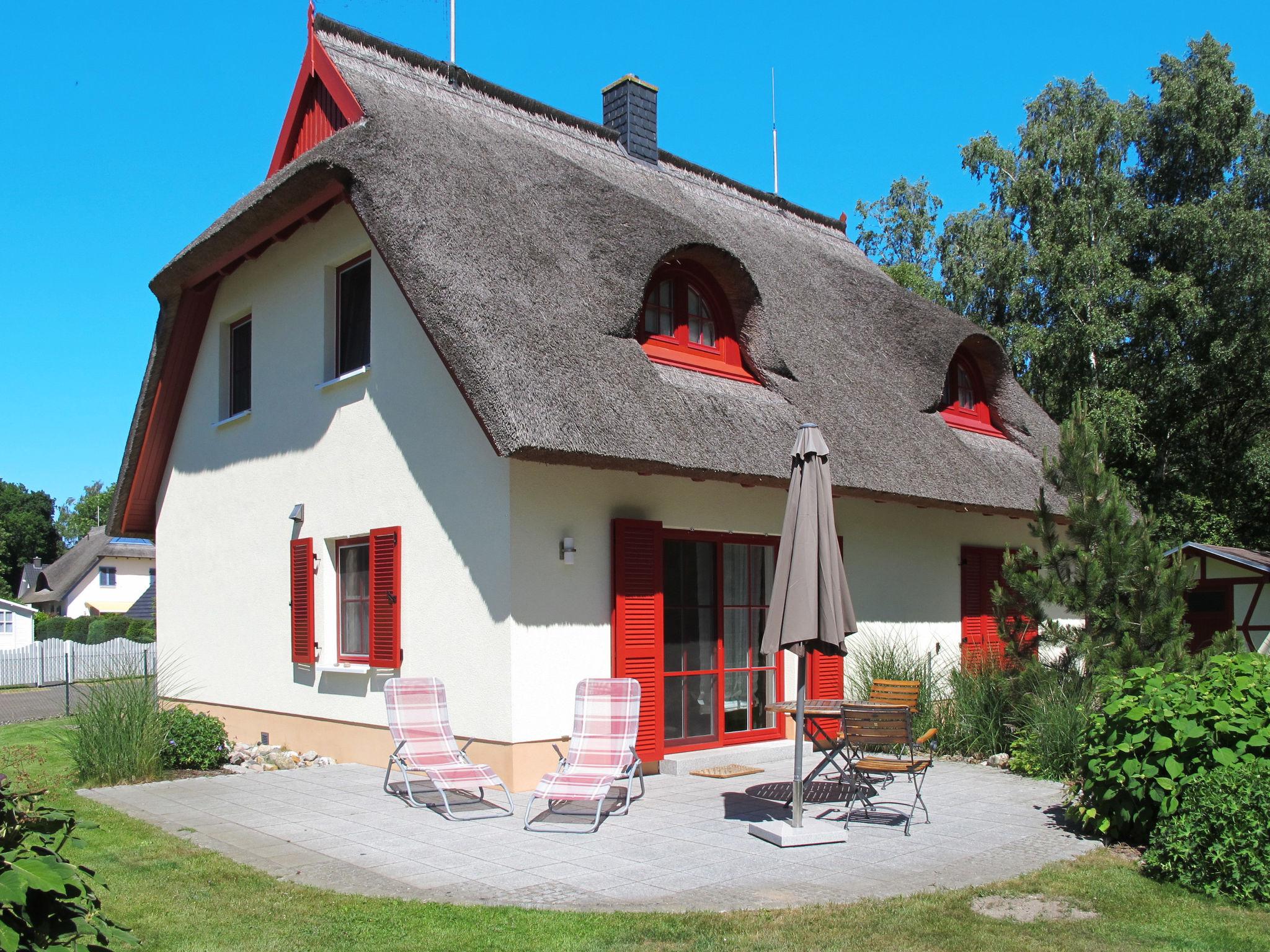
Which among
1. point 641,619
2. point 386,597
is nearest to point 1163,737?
point 641,619

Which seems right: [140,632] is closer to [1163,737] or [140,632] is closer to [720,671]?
[720,671]

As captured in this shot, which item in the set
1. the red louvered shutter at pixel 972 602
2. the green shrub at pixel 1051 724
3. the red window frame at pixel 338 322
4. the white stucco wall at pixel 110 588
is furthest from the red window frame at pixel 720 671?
the white stucco wall at pixel 110 588

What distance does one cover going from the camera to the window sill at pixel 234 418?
1194 centimetres

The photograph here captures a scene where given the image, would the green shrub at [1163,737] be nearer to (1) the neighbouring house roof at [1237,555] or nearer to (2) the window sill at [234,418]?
(1) the neighbouring house roof at [1237,555]

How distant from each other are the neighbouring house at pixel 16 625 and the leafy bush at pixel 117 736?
33.2 meters

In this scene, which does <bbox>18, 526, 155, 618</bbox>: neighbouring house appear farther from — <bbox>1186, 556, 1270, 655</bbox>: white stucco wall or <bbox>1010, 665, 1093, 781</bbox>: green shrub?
<bbox>1010, 665, 1093, 781</bbox>: green shrub

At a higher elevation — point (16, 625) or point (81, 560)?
point (81, 560)

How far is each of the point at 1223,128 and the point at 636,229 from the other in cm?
1564

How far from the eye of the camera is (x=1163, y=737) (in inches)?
238

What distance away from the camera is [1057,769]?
8.68 m

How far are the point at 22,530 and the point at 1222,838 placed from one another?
73.1 metres

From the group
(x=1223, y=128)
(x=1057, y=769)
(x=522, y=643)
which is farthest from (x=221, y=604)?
(x=1223, y=128)

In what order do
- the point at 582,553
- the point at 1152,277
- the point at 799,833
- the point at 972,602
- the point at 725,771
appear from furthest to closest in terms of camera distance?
the point at 1152,277, the point at 972,602, the point at 725,771, the point at 582,553, the point at 799,833

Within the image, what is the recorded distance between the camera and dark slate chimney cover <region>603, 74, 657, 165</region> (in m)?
14.4
